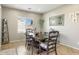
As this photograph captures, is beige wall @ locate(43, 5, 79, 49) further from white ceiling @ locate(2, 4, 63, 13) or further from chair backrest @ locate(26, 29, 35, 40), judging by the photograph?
chair backrest @ locate(26, 29, 35, 40)

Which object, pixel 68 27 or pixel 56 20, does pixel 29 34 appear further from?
pixel 68 27

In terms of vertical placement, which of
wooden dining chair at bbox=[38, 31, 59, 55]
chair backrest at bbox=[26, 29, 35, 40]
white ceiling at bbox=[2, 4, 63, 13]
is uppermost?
white ceiling at bbox=[2, 4, 63, 13]

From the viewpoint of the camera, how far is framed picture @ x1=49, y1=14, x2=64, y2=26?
7.01ft

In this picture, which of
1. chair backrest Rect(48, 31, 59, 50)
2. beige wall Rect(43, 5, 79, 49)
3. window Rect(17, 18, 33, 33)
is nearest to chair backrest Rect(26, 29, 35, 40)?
window Rect(17, 18, 33, 33)

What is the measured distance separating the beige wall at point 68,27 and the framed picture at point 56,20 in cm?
7

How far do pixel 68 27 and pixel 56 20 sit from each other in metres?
0.32

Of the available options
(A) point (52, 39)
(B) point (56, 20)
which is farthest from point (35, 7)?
(A) point (52, 39)

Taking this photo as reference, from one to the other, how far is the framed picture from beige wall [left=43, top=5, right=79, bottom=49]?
0.23 feet

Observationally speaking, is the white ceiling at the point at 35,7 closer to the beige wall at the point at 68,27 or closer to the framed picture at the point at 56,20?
the beige wall at the point at 68,27

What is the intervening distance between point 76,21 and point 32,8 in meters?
1.03

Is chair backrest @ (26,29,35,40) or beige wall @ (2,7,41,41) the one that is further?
chair backrest @ (26,29,35,40)

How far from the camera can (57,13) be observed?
2145 millimetres

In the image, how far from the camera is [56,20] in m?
2.16

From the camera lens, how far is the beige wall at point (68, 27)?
2.03 metres
